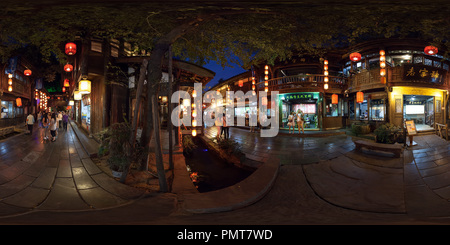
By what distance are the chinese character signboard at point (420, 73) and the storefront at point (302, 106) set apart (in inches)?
168

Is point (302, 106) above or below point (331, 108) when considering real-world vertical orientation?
above

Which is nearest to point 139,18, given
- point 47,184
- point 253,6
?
point 253,6

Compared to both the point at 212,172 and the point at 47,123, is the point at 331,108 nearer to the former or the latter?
the point at 212,172

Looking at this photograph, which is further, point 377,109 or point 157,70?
point 377,109

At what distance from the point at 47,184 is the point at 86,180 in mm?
464

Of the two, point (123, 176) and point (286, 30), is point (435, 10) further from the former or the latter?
point (123, 176)

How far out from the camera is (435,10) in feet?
7.89

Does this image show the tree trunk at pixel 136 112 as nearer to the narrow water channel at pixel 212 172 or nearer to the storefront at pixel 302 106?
the narrow water channel at pixel 212 172

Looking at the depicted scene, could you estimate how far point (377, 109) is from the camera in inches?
388

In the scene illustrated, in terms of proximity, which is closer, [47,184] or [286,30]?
[47,184]

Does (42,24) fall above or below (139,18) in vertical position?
below

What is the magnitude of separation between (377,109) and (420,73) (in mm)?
2474

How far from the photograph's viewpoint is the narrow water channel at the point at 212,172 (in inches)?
146

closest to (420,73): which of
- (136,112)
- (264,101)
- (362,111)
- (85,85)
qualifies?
(362,111)
